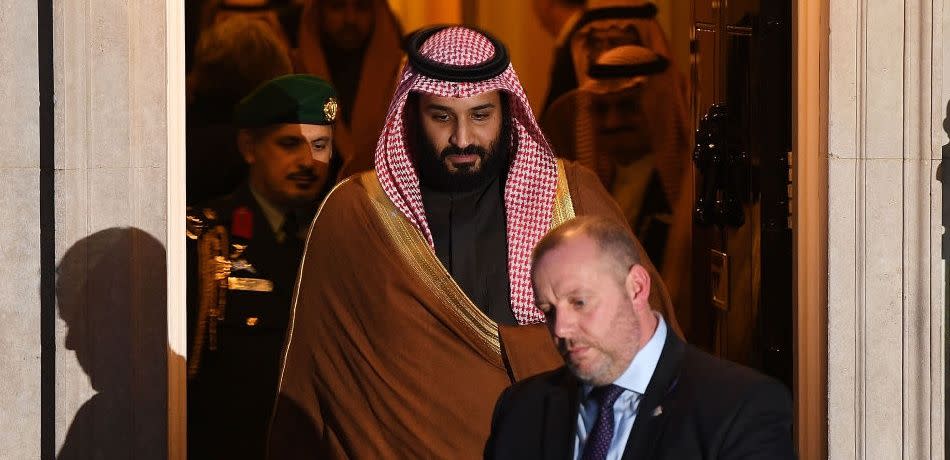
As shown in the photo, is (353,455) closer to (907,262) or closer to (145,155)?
(145,155)

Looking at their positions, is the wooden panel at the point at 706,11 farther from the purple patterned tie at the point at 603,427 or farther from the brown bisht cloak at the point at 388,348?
the purple patterned tie at the point at 603,427

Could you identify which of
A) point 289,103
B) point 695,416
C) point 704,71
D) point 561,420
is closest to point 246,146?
point 289,103

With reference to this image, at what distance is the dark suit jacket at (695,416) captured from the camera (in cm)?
285

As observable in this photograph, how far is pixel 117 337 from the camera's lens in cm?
530

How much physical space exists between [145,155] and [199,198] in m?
1.60

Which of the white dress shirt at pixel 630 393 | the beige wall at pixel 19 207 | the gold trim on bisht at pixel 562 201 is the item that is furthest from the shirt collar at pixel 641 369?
the beige wall at pixel 19 207

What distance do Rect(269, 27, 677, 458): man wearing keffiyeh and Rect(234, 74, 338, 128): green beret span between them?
184cm

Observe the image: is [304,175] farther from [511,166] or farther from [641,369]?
[641,369]

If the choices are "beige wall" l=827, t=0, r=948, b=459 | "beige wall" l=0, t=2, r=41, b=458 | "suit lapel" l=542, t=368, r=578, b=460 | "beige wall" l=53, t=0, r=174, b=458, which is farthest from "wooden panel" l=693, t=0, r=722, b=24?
"suit lapel" l=542, t=368, r=578, b=460

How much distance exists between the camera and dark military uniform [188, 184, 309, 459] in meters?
6.82

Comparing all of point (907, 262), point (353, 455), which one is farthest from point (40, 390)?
point (907, 262)

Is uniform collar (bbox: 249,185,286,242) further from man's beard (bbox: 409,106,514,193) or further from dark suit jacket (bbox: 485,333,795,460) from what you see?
dark suit jacket (bbox: 485,333,795,460)

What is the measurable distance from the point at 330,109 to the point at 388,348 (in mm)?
2320

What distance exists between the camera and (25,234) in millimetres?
5254
